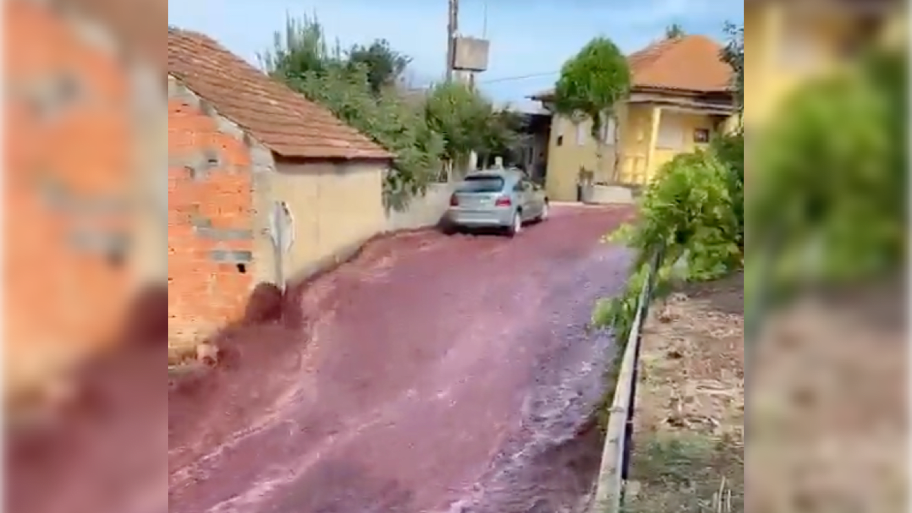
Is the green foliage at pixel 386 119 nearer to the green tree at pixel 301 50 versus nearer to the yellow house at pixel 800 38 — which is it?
the green tree at pixel 301 50

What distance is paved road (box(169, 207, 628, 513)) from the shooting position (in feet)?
4.08

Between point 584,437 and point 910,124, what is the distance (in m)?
0.66

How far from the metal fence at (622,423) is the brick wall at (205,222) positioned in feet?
1.83

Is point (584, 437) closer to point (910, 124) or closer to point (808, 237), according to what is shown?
point (808, 237)

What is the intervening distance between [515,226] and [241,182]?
42 centimetres

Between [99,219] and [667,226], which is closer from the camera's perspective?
[99,219]

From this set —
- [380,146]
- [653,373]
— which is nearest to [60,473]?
[380,146]

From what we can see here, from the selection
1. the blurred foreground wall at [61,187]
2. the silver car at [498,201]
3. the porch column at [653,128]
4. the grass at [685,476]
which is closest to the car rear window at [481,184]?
the silver car at [498,201]

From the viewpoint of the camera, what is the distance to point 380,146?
137cm

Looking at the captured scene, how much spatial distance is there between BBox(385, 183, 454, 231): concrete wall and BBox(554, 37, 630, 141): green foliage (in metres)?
0.24

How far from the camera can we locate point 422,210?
138 cm

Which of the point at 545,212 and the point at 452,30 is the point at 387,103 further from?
the point at 545,212

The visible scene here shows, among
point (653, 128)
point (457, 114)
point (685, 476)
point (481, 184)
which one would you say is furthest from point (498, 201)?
point (685, 476)

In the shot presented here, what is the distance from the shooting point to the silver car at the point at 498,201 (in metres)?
1.36
